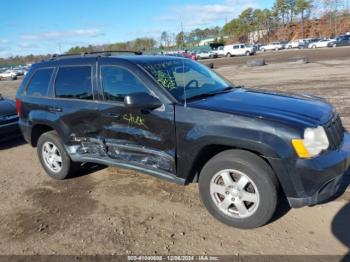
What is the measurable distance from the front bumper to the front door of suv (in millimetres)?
1289

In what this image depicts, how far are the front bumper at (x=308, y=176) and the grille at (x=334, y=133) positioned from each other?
4.1 inches

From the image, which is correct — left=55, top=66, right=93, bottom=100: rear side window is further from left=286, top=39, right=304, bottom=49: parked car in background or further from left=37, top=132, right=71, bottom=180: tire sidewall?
left=286, top=39, right=304, bottom=49: parked car in background

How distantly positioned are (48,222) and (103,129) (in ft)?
4.43

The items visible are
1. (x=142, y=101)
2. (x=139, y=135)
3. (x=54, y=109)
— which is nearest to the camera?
(x=142, y=101)

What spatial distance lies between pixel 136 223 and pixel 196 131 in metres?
1.30

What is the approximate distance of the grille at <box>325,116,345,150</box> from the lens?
11.7 ft

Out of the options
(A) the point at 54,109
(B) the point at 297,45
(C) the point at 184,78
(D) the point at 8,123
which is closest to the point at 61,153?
(A) the point at 54,109

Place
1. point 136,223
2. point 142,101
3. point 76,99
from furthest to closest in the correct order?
point 76,99 < point 136,223 < point 142,101

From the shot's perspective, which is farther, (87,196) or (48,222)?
(87,196)

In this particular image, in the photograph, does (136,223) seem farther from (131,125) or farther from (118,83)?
(118,83)

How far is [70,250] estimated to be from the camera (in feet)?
12.0

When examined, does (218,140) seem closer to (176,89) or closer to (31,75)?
(176,89)

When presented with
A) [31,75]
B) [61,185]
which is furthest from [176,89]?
[31,75]

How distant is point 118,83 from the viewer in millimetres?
4574
